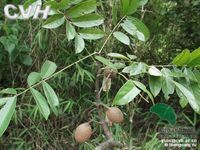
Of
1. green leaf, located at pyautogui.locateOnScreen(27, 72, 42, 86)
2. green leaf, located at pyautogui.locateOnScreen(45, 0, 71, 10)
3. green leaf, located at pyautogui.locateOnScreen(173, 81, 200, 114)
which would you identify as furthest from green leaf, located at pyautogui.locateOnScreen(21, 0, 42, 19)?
green leaf, located at pyautogui.locateOnScreen(173, 81, 200, 114)

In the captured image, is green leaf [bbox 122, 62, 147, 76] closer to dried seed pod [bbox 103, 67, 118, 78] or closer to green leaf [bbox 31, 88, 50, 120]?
dried seed pod [bbox 103, 67, 118, 78]

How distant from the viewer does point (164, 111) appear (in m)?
2.27

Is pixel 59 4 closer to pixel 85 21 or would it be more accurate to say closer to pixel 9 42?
pixel 85 21

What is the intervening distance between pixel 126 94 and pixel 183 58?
0.16 m

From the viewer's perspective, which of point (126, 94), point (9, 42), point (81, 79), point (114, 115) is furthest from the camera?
point (81, 79)

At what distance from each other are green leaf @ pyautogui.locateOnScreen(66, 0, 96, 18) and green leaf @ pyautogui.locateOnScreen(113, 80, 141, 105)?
22cm

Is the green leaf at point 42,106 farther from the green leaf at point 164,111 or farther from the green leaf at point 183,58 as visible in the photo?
the green leaf at point 164,111

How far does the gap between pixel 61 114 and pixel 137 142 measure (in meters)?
0.49

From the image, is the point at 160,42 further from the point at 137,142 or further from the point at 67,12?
the point at 67,12

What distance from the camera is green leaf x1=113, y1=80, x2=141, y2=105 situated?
86 cm

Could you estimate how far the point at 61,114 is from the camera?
8.26 ft

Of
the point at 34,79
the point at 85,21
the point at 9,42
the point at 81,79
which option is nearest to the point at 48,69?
the point at 34,79

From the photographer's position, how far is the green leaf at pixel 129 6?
99cm

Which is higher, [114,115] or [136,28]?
[136,28]
